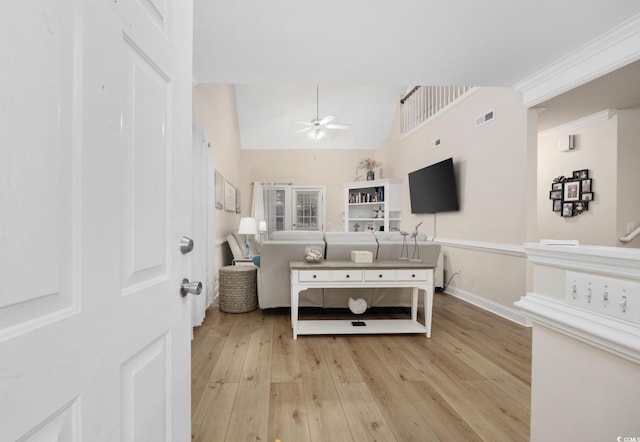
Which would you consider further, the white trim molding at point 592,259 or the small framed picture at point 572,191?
the small framed picture at point 572,191

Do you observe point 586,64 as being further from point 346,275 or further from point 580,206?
point 346,275

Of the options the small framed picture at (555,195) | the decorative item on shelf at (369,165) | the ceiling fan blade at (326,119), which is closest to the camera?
the small framed picture at (555,195)

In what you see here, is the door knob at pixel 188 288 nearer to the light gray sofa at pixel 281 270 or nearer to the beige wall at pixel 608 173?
the light gray sofa at pixel 281 270

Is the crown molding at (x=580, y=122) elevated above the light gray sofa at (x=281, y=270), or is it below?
above

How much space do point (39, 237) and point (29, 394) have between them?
219mm

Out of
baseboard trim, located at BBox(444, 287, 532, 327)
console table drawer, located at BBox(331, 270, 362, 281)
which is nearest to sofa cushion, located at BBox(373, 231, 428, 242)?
console table drawer, located at BBox(331, 270, 362, 281)

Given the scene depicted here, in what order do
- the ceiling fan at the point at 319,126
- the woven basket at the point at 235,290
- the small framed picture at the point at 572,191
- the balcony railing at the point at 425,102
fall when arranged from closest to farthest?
1. the woven basket at the point at 235,290
2. the small framed picture at the point at 572,191
3. the balcony railing at the point at 425,102
4. the ceiling fan at the point at 319,126

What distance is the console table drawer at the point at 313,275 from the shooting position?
2807 mm

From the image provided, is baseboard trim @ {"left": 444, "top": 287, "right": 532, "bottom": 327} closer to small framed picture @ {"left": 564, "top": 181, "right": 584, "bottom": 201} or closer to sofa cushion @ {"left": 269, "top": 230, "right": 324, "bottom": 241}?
small framed picture @ {"left": 564, "top": 181, "right": 584, "bottom": 201}

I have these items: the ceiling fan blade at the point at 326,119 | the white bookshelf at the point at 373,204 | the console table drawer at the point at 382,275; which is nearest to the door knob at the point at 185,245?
the console table drawer at the point at 382,275

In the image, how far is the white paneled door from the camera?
42 centimetres

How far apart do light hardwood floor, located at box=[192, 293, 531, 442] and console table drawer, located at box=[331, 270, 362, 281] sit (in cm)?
54

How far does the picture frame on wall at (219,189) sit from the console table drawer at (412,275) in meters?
2.72

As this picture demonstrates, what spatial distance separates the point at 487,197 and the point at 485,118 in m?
0.98
